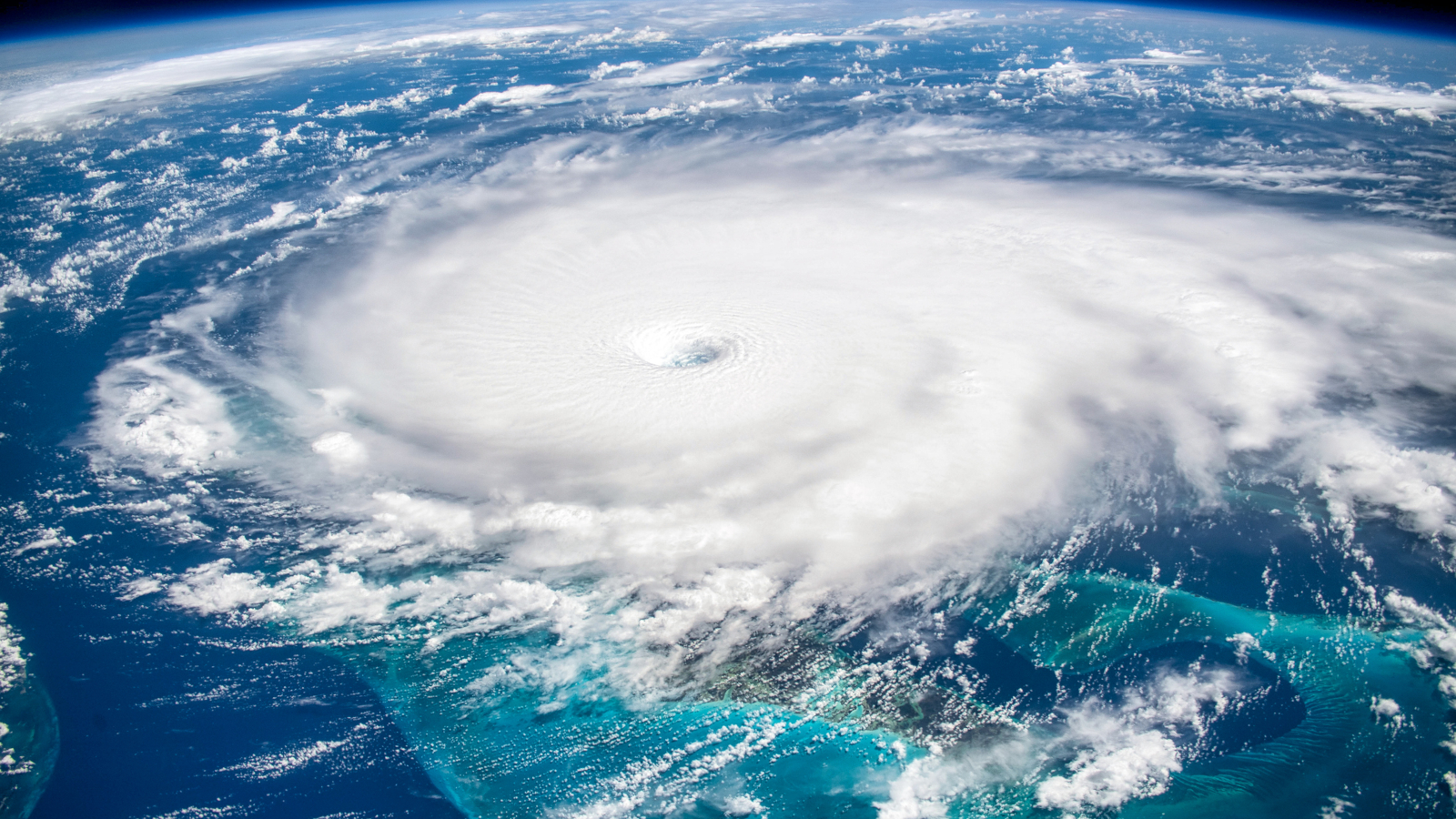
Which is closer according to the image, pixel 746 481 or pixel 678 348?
pixel 746 481

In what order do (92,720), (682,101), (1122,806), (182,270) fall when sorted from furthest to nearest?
1. (682,101)
2. (182,270)
3. (92,720)
4. (1122,806)

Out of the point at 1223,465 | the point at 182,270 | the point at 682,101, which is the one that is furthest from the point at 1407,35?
the point at 182,270

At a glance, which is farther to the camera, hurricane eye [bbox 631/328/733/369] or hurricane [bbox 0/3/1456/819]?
hurricane eye [bbox 631/328/733/369]

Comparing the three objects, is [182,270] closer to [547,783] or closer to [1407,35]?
[547,783]

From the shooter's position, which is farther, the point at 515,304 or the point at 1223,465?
the point at 515,304

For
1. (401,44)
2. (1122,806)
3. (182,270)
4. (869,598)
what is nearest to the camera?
(1122,806)

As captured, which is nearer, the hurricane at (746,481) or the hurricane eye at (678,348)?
the hurricane at (746,481)

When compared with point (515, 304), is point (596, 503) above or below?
below

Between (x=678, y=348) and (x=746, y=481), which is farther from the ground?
(x=678, y=348)
